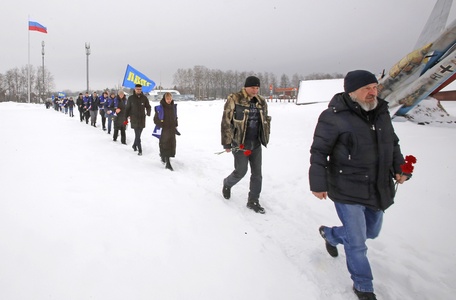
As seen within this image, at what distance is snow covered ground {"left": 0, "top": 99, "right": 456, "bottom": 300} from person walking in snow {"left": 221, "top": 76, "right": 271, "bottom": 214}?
2.65 ft

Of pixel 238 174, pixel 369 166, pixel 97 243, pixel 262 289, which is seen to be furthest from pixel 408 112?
pixel 97 243

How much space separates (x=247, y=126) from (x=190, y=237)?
1808 millimetres

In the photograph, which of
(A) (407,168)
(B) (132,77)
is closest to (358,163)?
(A) (407,168)

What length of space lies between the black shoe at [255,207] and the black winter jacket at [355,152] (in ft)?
6.16

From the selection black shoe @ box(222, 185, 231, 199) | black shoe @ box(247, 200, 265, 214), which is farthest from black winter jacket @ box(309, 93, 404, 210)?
black shoe @ box(222, 185, 231, 199)

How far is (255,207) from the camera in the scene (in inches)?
169

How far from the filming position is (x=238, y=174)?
4312 mm

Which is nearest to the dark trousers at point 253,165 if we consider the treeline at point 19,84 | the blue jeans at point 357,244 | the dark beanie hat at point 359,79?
the blue jeans at point 357,244

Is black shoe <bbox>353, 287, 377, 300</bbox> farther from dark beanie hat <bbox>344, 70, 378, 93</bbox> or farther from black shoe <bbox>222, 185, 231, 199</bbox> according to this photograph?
black shoe <bbox>222, 185, 231, 199</bbox>

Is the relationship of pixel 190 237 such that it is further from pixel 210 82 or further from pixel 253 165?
pixel 210 82

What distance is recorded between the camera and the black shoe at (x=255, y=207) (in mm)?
4249

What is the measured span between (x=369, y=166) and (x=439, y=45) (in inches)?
418

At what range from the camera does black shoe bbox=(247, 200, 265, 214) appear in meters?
4.25

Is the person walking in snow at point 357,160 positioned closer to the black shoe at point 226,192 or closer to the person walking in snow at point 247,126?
the person walking in snow at point 247,126
